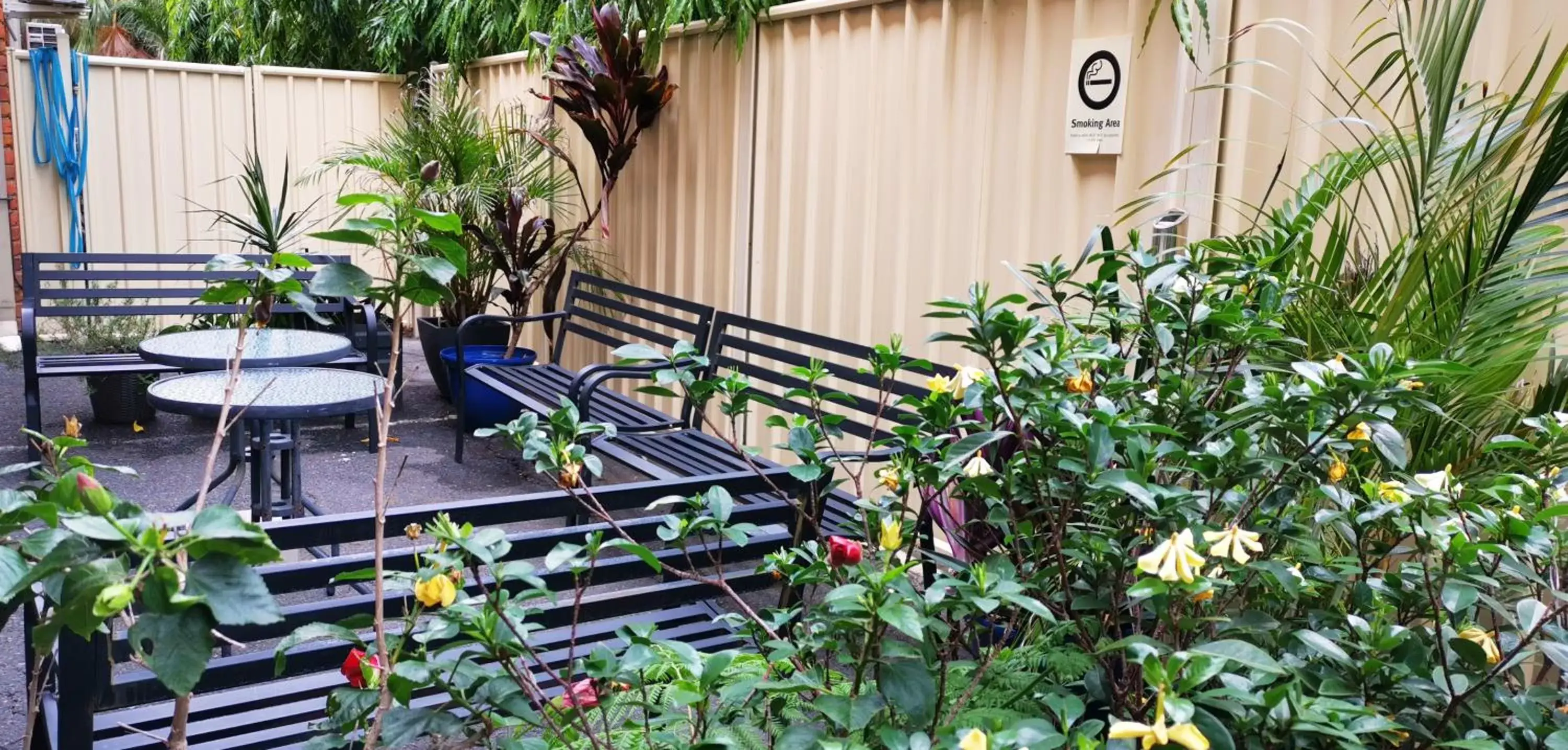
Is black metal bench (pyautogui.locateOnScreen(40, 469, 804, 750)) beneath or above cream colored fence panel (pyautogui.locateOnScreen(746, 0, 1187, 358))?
beneath

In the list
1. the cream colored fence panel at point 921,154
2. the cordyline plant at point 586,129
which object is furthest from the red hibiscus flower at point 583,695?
the cordyline plant at point 586,129

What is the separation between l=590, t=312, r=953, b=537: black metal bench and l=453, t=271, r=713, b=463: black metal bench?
0.07 m

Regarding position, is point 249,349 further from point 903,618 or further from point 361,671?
point 903,618

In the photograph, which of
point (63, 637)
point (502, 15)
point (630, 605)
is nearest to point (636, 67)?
point (502, 15)

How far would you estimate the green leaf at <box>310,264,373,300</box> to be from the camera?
1235 mm

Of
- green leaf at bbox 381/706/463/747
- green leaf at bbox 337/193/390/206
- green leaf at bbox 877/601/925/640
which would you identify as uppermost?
green leaf at bbox 337/193/390/206

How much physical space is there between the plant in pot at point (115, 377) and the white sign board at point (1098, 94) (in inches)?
182

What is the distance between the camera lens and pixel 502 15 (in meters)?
7.17

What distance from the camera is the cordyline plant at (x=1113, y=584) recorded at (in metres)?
1.18

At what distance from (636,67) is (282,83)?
13.1ft

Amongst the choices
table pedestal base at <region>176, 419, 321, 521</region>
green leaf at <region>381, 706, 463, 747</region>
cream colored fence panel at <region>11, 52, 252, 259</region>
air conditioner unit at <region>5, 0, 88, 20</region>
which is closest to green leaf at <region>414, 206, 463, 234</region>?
green leaf at <region>381, 706, 463, 747</region>

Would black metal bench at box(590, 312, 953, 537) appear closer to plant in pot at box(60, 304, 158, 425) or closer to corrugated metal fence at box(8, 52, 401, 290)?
plant in pot at box(60, 304, 158, 425)

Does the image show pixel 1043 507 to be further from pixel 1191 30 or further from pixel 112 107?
pixel 112 107

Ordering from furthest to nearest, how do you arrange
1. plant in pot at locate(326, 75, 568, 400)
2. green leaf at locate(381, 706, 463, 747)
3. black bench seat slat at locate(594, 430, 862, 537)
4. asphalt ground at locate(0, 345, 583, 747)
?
plant in pot at locate(326, 75, 568, 400), asphalt ground at locate(0, 345, 583, 747), black bench seat slat at locate(594, 430, 862, 537), green leaf at locate(381, 706, 463, 747)
